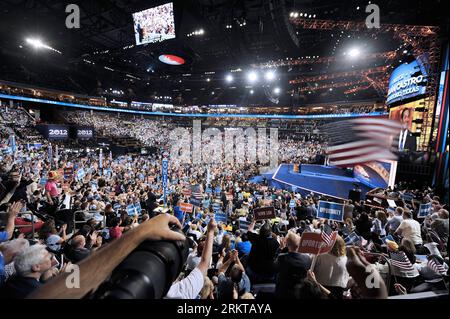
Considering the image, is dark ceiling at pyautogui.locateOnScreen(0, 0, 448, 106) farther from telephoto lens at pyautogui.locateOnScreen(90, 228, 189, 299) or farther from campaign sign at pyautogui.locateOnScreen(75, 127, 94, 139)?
campaign sign at pyautogui.locateOnScreen(75, 127, 94, 139)

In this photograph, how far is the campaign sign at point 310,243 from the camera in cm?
281

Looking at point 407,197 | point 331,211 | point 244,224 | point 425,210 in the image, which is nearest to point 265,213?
point 244,224

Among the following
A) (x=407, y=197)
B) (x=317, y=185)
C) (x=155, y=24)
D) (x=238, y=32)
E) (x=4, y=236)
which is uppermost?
(x=238, y=32)

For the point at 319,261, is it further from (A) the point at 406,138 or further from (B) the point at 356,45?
(B) the point at 356,45

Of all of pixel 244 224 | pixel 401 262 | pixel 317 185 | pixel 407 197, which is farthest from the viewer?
pixel 317 185

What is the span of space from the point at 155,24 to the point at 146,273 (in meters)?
13.1

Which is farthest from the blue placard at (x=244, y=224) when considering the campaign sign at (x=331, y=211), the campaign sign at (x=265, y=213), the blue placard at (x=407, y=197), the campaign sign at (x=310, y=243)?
the blue placard at (x=407, y=197)

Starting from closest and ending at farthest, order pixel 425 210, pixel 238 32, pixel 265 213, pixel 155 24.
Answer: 1. pixel 265 213
2. pixel 425 210
3. pixel 155 24
4. pixel 238 32

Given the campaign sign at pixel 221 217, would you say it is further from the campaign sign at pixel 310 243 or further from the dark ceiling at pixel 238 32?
the dark ceiling at pixel 238 32

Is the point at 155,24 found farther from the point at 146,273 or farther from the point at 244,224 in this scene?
the point at 146,273

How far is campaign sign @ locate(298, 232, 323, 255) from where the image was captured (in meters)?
2.81

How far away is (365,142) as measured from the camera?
4.12m
